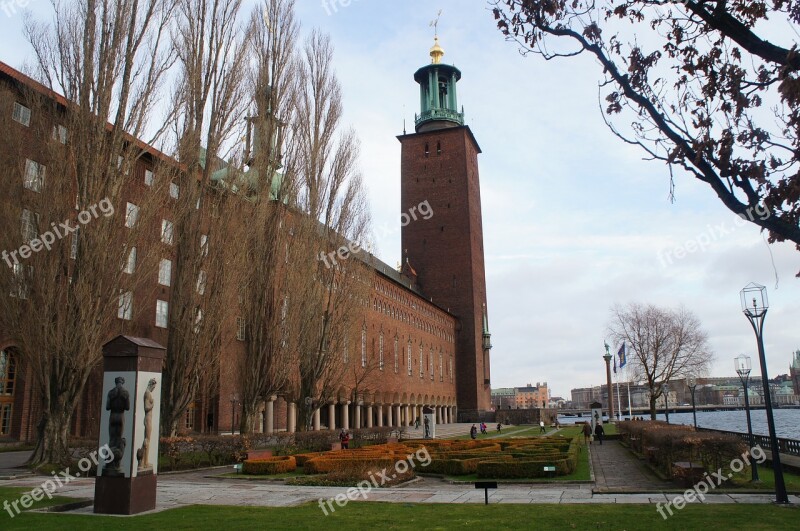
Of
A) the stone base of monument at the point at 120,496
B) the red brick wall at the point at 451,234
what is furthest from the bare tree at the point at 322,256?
the red brick wall at the point at 451,234

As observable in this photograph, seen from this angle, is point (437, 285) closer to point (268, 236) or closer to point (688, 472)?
point (268, 236)

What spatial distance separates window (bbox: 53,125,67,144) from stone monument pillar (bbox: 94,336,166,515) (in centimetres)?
900

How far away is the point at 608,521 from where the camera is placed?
8.70 metres

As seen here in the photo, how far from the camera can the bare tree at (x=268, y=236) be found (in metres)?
22.9

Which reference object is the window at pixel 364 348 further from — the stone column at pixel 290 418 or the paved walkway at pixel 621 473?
the paved walkway at pixel 621 473

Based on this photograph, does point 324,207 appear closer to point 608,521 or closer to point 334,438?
point 334,438

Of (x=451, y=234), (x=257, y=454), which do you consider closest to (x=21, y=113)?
(x=257, y=454)

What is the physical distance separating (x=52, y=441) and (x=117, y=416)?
720 centimetres

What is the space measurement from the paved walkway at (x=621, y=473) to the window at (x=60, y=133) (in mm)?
16078

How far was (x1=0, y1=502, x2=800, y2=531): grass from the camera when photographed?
845 centimetres

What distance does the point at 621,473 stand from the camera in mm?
17062

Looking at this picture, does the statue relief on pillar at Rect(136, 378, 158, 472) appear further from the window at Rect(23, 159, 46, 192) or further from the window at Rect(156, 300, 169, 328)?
the window at Rect(156, 300, 169, 328)

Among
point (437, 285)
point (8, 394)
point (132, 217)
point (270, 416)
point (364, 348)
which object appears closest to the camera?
point (132, 217)

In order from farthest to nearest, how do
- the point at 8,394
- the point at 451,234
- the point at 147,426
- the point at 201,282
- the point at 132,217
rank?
the point at 451,234 → the point at 8,394 → the point at 201,282 → the point at 132,217 → the point at 147,426
